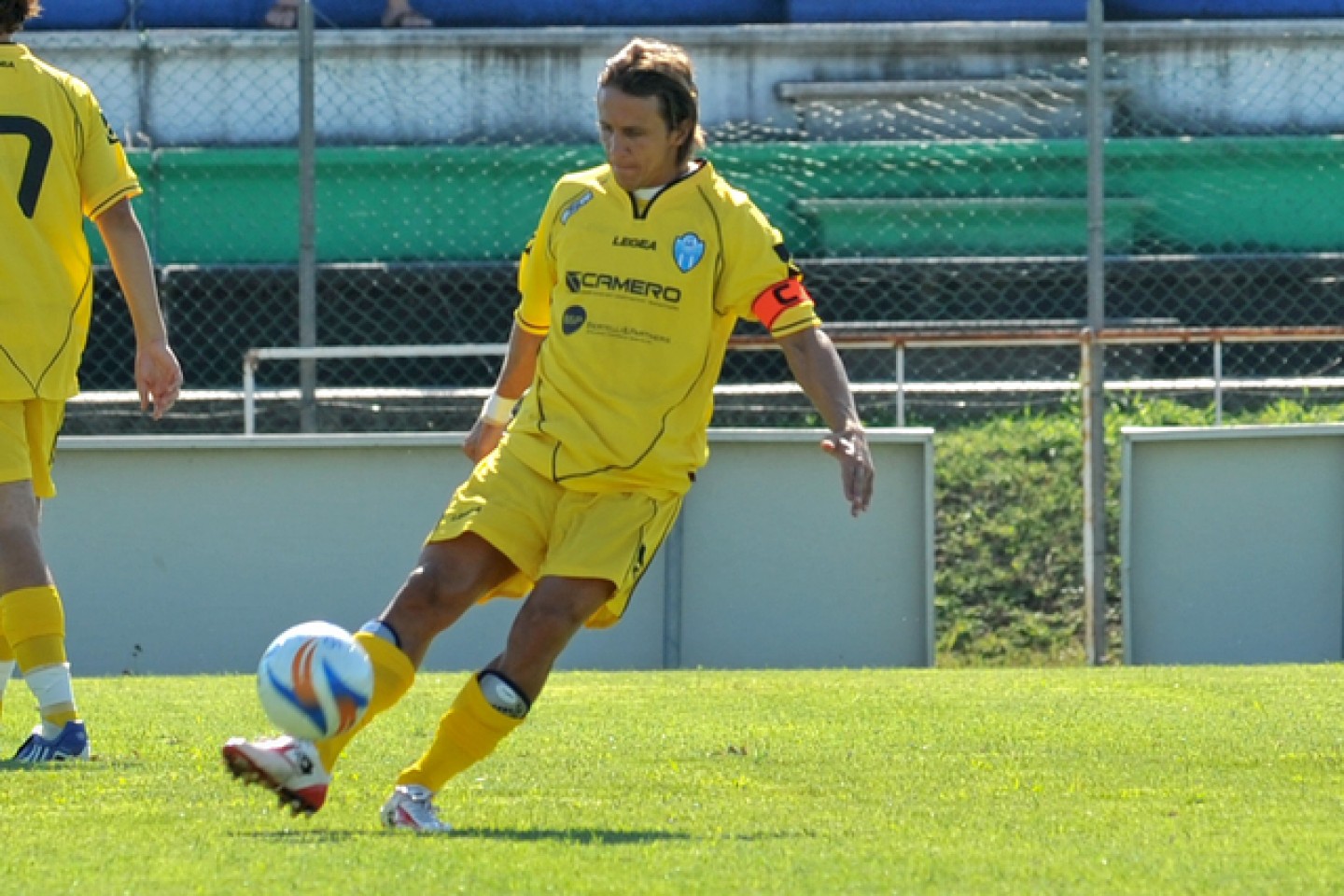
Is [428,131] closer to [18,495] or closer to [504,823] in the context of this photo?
[18,495]

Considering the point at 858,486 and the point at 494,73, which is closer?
the point at 858,486

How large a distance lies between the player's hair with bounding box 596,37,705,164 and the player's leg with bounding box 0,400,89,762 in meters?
1.85

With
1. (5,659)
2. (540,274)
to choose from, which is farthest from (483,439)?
(5,659)

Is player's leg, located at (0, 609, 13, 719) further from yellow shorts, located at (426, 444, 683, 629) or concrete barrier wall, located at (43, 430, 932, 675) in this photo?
concrete barrier wall, located at (43, 430, 932, 675)

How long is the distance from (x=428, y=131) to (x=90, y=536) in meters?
3.81

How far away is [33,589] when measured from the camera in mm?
5594

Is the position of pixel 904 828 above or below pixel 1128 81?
below

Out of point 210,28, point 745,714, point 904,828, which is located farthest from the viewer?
point 210,28

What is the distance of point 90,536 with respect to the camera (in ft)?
32.9

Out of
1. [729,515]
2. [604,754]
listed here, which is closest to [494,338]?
[729,515]

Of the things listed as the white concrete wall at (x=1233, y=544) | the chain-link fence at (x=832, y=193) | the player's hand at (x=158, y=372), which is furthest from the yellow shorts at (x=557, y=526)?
the chain-link fence at (x=832, y=193)

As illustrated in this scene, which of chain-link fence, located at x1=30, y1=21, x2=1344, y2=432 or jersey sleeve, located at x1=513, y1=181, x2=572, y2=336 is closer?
jersey sleeve, located at x1=513, y1=181, x2=572, y2=336

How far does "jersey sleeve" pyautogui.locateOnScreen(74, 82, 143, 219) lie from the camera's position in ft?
18.6

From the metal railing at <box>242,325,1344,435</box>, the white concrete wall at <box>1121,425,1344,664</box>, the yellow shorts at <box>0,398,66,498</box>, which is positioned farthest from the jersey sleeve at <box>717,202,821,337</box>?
the white concrete wall at <box>1121,425,1344,664</box>
